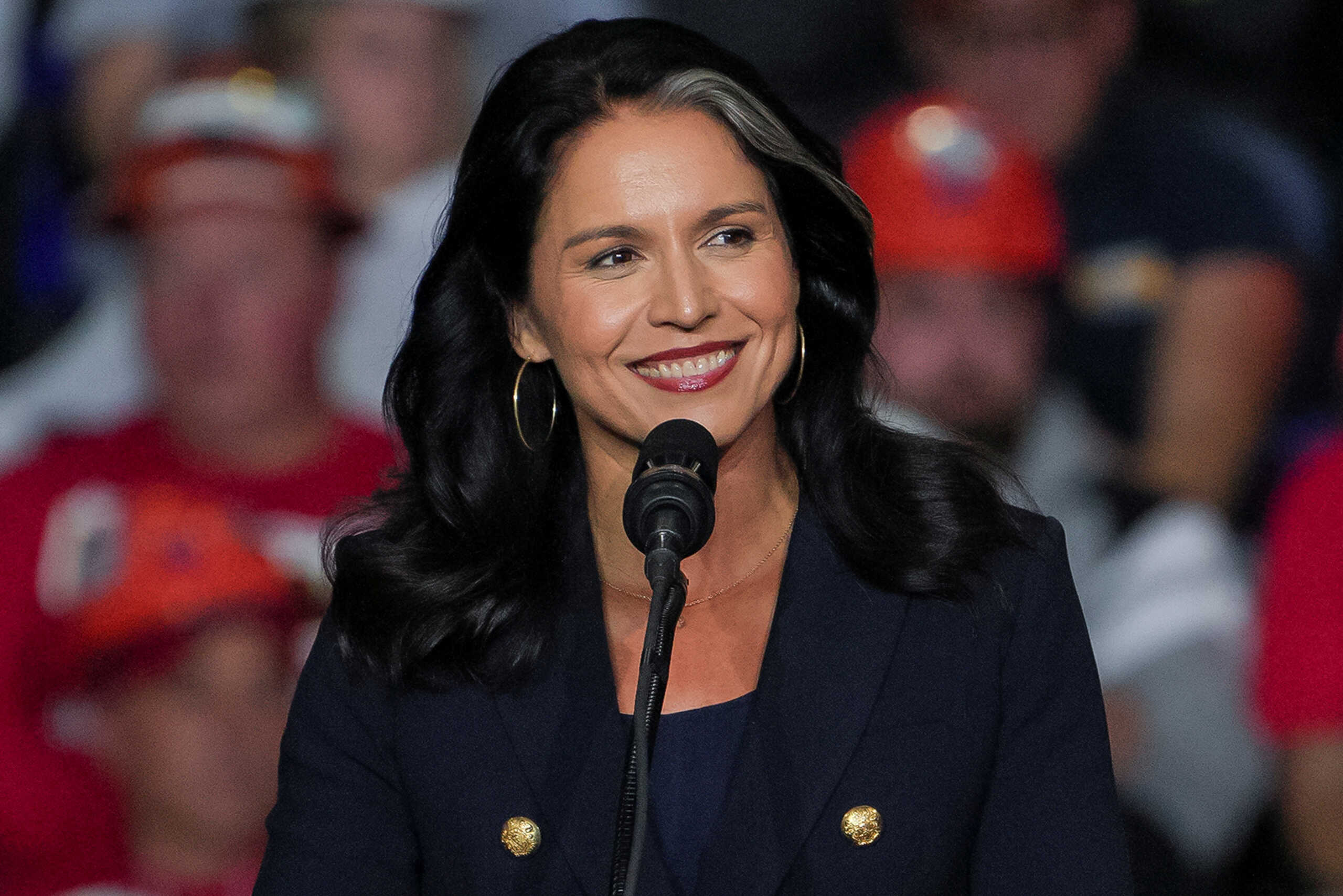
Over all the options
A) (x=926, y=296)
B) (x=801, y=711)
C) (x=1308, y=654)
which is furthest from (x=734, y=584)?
(x=1308, y=654)

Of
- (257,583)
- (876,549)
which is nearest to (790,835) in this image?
(876,549)

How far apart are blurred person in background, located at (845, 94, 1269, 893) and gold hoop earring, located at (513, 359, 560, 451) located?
1.92 m

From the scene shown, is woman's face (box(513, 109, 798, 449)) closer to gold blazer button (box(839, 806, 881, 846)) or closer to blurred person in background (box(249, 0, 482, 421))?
gold blazer button (box(839, 806, 881, 846))

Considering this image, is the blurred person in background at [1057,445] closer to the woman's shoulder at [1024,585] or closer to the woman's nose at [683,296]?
the woman's shoulder at [1024,585]

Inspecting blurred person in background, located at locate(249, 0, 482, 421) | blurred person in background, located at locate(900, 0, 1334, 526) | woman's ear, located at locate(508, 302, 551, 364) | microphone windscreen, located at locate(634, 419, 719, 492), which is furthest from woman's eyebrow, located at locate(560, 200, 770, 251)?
blurred person in background, located at locate(900, 0, 1334, 526)

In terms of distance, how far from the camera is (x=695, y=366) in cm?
189

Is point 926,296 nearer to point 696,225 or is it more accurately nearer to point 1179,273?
point 1179,273

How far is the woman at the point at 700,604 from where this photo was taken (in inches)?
71.6

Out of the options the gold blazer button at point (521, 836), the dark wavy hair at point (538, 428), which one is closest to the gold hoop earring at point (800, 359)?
the dark wavy hair at point (538, 428)

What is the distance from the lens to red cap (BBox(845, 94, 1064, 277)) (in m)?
4.28

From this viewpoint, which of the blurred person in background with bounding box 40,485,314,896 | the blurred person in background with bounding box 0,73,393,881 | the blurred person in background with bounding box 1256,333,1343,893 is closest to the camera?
the blurred person in background with bounding box 40,485,314,896

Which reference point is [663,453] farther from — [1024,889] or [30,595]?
[30,595]

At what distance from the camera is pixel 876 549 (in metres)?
1.97

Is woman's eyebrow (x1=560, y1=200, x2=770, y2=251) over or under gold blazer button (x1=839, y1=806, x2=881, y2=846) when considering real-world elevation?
over
